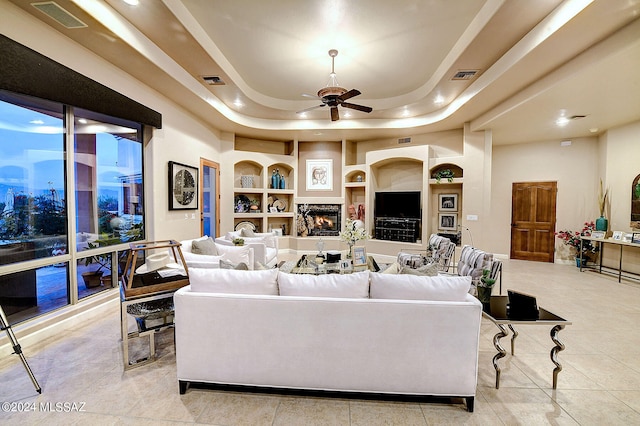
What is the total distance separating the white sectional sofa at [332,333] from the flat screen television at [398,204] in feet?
16.5

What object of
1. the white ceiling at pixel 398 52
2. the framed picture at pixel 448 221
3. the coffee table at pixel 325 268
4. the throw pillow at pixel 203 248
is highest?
the white ceiling at pixel 398 52

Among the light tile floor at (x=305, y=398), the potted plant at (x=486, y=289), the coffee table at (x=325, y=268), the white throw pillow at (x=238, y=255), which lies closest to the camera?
the light tile floor at (x=305, y=398)

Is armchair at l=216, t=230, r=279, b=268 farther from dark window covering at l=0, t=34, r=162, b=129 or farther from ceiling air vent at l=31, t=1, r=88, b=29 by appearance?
ceiling air vent at l=31, t=1, r=88, b=29

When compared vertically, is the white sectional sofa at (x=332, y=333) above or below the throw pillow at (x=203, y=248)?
below

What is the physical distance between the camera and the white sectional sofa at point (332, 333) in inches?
74.6

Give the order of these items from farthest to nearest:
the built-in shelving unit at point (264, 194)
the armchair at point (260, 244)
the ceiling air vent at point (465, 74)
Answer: the built-in shelving unit at point (264, 194)
the armchair at point (260, 244)
the ceiling air vent at point (465, 74)

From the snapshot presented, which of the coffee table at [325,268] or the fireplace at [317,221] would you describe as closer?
the coffee table at [325,268]

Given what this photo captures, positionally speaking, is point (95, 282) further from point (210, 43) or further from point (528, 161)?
point (528, 161)

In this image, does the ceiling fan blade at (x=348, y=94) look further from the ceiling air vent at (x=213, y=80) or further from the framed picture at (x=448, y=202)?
the framed picture at (x=448, y=202)

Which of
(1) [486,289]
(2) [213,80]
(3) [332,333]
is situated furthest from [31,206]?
(1) [486,289]

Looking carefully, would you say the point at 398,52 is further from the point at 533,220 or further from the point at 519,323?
the point at 533,220

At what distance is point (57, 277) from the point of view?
3.23 m

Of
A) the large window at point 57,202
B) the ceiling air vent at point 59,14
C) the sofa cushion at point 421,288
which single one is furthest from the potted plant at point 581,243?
the ceiling air vent at point 59,14

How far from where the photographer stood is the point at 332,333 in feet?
6.36
